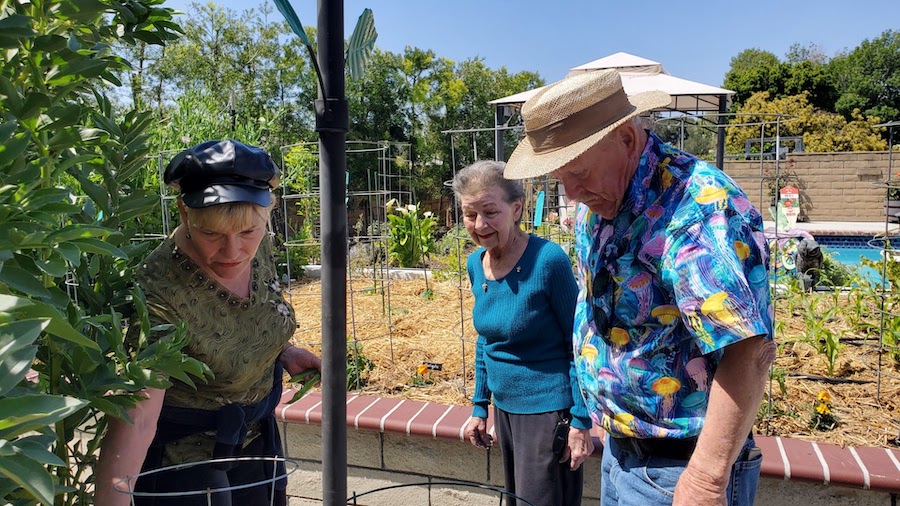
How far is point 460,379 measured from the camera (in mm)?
3520

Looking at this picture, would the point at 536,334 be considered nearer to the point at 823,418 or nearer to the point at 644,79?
the point at 823,418

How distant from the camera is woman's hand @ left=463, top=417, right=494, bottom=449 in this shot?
233 centimetres

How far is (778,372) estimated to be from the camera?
2.91m

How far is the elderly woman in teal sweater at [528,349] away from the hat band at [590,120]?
2.28ft

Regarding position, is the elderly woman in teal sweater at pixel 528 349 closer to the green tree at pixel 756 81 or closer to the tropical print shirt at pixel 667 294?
the tropical print shirt at pixel 667 294

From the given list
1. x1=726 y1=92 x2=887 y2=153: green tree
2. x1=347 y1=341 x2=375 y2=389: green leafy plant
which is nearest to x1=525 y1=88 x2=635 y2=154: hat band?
x1=347 y1=341 x2=375 y2=389: green leafy plant

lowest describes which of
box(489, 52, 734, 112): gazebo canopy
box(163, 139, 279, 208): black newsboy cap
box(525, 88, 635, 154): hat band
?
box(163, 139, 279, 208): black newsboy cap

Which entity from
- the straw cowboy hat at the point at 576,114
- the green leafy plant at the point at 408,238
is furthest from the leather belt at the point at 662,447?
the green leafy plant at the point at 408,238

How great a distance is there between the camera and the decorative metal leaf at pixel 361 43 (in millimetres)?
1009

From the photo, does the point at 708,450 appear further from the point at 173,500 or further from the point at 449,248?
the point at 449,248

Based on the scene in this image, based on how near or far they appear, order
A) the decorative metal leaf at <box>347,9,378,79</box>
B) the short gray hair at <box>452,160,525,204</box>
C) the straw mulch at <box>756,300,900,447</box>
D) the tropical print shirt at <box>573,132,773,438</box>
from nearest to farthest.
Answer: the decorative metal leaf at <box>347,9,378,79</box>, the tropical print shirt at <box>573,132,773,438</box>, the short gray hair at <box>452,160,525,204</box>, the straw mulch at <box>756,300,900,447</box>

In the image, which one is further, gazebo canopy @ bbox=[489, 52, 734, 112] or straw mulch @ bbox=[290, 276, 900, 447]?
gazebo canopy @ bbox=[489, 52, 734, 112]

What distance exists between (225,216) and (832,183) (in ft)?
74.5

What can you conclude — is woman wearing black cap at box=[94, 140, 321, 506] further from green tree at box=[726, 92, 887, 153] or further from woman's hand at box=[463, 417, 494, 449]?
green tree at box=[726, 92, 887, 153]
